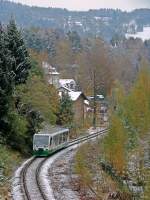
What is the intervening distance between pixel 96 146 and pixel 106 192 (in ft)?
59.9

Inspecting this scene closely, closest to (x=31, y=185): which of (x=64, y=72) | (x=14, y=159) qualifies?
(x=14, y=159)

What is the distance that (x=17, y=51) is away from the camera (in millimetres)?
48906

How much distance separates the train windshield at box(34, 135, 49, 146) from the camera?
48281 mm

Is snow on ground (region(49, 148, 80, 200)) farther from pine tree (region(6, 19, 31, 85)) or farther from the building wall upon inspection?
the building wall

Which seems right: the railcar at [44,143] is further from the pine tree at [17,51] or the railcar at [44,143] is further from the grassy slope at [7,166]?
the pine tree at [17,51]

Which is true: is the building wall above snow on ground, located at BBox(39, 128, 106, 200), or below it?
below

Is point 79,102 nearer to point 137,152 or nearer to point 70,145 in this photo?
point 70,145

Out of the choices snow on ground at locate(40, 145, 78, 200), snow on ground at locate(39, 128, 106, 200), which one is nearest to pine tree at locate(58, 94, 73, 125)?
snow on ground at locate(40, 145, 78, 200)

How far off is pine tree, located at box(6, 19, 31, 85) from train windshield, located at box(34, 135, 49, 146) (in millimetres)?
5105

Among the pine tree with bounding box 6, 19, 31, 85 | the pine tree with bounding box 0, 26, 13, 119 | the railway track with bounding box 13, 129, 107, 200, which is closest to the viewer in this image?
the railway track with bounding box 13, 129, 107, 200

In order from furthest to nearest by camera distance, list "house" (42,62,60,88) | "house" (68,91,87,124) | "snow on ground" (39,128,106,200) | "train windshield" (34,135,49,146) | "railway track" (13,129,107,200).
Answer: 1. "house" (68,91,87,124)
2. "house" (42,62,60,88)
3. "train windshield" (34,135,49,146)
4. "snow on ground" (39,128,106,200)
5. "railway track" (13,129,107,200)

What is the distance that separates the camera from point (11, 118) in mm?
45500

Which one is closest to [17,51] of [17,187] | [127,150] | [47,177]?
[127,150]

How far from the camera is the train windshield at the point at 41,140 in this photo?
48.3 meters
